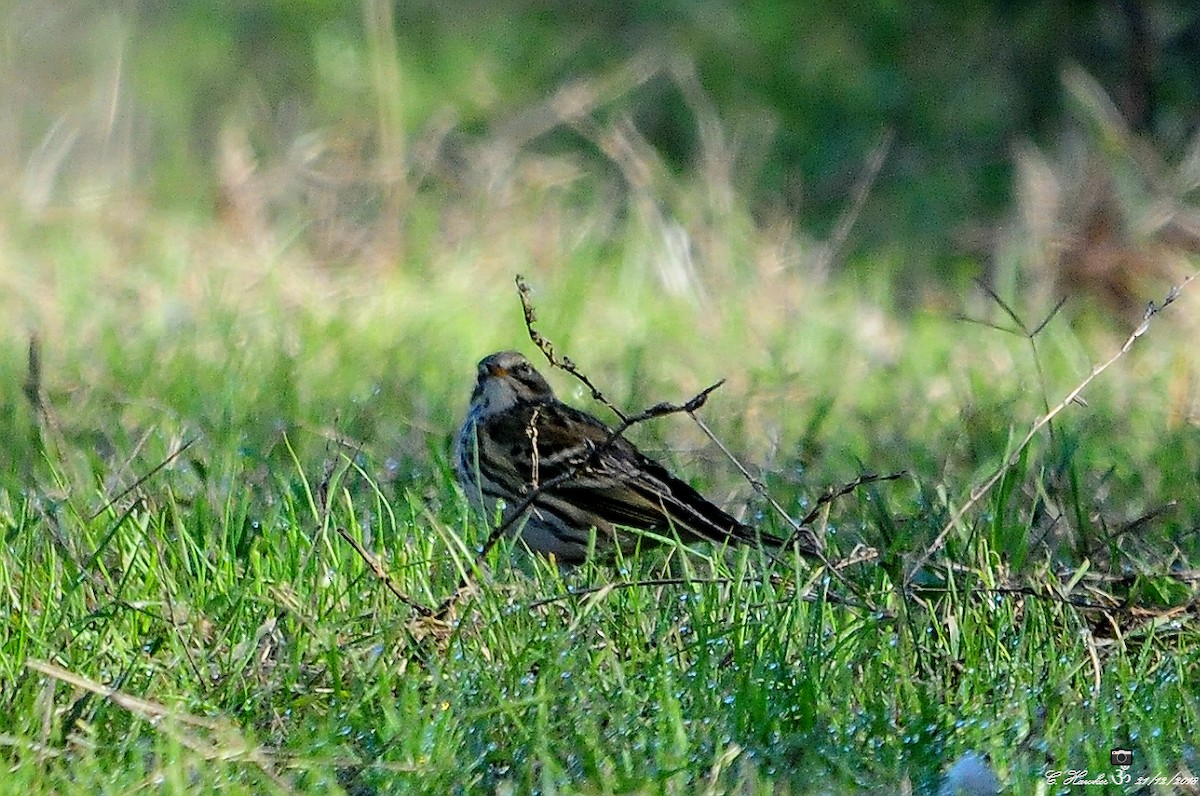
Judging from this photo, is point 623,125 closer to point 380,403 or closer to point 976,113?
point 976,113

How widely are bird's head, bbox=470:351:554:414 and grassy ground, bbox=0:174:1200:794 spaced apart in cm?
19

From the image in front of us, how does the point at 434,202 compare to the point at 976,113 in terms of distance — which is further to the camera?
the point at 976,113

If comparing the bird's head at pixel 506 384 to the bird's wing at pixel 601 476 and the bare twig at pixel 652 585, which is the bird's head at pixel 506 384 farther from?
the bare twig at pixel 652 585

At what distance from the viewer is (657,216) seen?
839cm

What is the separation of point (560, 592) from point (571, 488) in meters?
1.08

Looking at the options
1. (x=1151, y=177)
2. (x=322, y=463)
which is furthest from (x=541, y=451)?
(x=1151, y=177)

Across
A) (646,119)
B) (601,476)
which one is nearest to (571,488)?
(601,476)

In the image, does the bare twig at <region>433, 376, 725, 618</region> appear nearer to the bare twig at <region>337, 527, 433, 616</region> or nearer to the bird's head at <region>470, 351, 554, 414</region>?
the bare twig at <region>337, 527, 433, 616</region>

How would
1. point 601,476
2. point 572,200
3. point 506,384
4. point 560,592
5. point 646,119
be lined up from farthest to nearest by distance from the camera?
1. point 646,119
2. point 572,200
3. point 506,384
4. point 601,476
5. point 560,592

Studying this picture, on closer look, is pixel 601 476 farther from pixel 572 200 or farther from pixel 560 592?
pixel 572 200

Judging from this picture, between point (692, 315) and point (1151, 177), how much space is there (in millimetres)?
2489

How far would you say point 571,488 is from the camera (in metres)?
4.90

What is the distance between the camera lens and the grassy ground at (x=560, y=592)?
10.2ft

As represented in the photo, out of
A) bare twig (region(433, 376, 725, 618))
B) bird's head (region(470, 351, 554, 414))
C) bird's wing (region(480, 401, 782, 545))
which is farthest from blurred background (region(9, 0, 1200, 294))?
bare twig (region(433, 376, 725, 618))
